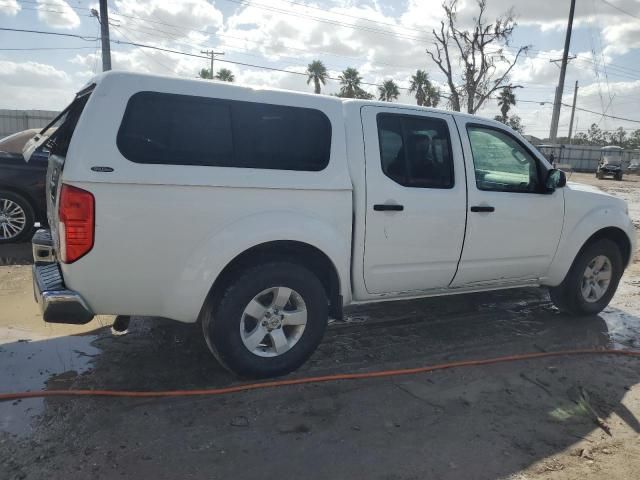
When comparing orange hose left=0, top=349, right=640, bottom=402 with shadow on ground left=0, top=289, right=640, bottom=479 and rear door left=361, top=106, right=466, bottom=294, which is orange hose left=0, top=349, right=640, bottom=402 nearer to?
shadow on ground left=0, top=289, right=640, bottom=479

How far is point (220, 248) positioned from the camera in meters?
3.17

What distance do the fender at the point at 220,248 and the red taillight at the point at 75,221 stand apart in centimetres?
57

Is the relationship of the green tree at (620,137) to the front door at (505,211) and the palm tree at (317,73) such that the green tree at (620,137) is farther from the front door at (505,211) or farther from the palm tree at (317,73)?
the front door at (505,211)

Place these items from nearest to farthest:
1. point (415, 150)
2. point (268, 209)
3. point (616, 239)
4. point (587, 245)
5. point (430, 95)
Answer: point (268, 209) → point (415, 150) → point (587, 245) → point (616, 239) → point (430, 95)

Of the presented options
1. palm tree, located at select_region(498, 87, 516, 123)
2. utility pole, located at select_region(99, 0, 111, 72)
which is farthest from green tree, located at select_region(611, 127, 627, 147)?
utility pole, located at select_region(99, 0, 111, 72)

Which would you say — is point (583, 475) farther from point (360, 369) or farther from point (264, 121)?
point (264, 121)

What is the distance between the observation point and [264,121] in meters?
3.40

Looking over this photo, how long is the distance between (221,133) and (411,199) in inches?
60.2

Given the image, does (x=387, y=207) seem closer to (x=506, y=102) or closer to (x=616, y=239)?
(x=616, y=239)

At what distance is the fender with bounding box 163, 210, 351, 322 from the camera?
3.15 m

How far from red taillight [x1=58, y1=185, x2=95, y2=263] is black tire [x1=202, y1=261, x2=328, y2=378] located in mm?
858

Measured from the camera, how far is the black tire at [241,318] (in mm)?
3293

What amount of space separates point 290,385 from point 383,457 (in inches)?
38.0

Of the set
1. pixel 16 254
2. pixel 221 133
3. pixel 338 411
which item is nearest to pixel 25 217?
pixel 16 254
